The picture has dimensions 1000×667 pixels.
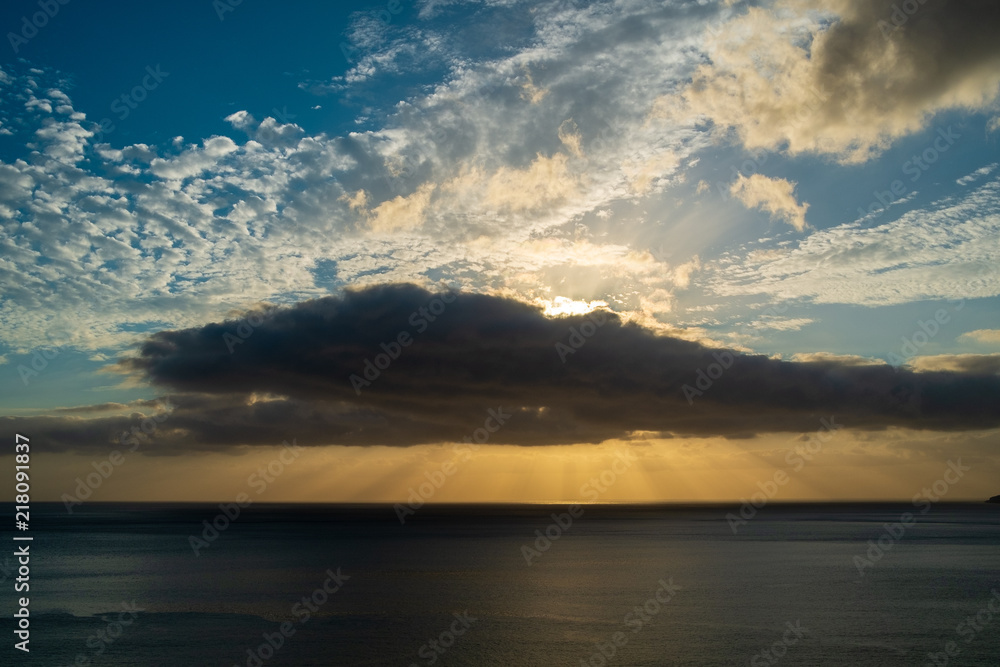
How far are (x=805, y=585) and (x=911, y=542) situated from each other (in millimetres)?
67306

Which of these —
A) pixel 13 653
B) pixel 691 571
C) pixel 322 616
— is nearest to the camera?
pixel 13 653

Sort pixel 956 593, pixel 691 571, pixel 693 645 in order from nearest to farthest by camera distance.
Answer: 1. pixel 693 645
2. pixel 956 593
3. pixel 691 571

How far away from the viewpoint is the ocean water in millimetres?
35875

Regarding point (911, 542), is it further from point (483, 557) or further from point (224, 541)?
point (224, 541)

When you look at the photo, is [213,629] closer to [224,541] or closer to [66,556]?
[66,556]

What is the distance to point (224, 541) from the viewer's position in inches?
4328

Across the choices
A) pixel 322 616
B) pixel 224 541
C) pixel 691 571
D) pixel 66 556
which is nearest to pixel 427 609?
pixel 322 616

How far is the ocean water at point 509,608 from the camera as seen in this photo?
35.9 m

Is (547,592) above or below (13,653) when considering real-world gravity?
below

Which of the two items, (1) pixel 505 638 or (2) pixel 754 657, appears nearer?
(2) pixel 754 657

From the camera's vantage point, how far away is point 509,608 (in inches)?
1917

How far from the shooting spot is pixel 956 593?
55.2 metres

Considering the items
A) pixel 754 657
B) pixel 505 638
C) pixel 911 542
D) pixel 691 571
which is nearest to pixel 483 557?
pixel 691 571

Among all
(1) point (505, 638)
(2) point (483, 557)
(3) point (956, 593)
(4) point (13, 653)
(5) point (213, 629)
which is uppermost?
(4) point (13, 653)
